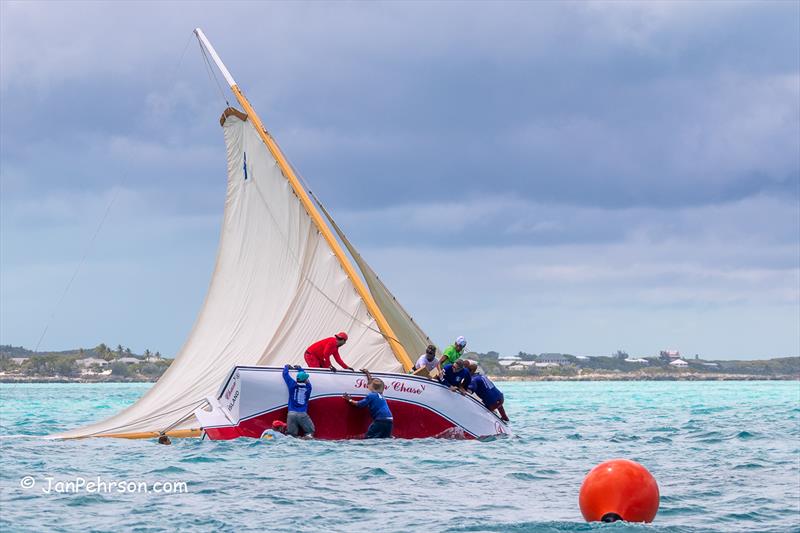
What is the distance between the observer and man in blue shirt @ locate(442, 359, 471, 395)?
85.9ft

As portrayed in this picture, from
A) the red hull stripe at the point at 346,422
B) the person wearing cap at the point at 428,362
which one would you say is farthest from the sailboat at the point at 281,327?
the person wearing cap at the point at 428,362

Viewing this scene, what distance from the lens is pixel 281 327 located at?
96.6 feet

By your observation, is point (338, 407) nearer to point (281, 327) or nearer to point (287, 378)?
point (287, 378)

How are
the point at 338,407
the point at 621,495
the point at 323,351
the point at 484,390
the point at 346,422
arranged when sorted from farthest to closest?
the point at 484,390
the point at 323,351
the point at 346,422
the point at 338,407
the point at 621,495

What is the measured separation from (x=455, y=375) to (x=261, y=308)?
655 cm

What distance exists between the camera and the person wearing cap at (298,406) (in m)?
24.0

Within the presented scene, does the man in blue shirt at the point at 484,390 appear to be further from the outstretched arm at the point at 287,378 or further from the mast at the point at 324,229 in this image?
the outstretched arm at the point at 287,378

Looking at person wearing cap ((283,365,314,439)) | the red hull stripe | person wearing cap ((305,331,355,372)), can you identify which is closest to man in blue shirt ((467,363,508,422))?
the red hull stripe

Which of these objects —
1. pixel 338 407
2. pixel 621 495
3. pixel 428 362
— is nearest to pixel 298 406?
pixel 338 407

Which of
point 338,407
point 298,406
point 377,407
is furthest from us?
point 338,407

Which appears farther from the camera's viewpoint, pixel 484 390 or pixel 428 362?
pixel 484 390

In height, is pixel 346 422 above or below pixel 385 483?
above

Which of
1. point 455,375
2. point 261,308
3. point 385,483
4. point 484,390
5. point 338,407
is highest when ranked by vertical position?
point 261,308

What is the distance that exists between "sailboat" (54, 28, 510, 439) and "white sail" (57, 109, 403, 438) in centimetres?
3
